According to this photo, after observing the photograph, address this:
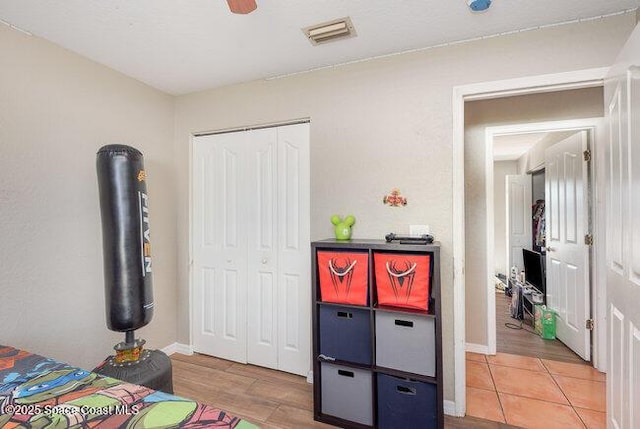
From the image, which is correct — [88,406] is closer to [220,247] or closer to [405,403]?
[405,403]

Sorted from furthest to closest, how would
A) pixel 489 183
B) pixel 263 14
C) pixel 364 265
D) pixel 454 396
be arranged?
1. pixel 489 183
2. pixel 454 396
3. pixel 364 265
4. pixel 263 14

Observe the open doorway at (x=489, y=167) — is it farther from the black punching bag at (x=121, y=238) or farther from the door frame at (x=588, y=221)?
the black punching bag at (x=121, y=238)

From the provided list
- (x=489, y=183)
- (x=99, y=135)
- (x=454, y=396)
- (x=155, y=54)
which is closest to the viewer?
(x=454, y=396)

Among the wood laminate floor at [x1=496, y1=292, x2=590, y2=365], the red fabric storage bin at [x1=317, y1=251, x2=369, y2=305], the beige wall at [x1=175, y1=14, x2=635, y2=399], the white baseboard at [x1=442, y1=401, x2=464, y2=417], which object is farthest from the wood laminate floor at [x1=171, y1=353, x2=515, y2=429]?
the wood laminate floor at [x1=496, y1=292, x2=590, y2=365]

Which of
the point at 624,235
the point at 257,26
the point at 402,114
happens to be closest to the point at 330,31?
the point at 257,26

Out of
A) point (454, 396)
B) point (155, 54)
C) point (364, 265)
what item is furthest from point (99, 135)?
point (454, 396)

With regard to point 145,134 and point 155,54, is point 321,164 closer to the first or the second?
point 155,54

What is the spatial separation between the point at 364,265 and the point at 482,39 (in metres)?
1.64

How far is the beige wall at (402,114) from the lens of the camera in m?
1.88

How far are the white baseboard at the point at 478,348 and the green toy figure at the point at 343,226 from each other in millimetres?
1857

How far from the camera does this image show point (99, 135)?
2324 mm

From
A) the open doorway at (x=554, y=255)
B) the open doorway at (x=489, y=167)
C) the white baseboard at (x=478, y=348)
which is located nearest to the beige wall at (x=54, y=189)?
the open doorway at (x=489, y=167)

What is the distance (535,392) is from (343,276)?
69.0 inches

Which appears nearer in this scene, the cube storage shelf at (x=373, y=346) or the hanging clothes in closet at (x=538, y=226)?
the cube storage shelf at (x=373, y=346)
